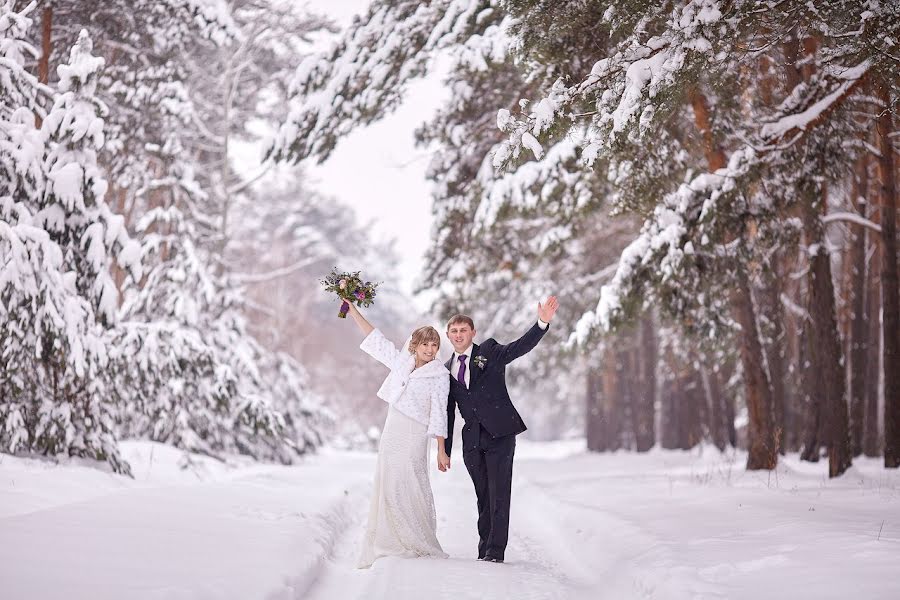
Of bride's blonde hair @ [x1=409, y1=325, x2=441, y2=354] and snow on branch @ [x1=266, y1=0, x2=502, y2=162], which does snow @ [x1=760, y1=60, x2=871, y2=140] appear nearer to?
snow on branch @ [x1=266, y1=0, x2=502, y2=162]

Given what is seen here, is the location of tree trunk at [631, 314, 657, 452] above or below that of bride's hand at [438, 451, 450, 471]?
above

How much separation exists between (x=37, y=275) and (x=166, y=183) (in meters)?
6.07

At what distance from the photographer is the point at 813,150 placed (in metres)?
10.3

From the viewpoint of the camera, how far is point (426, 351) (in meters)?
6.72

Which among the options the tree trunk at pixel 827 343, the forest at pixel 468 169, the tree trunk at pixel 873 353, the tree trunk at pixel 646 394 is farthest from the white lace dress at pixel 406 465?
the tree trunk at pixel 646 394

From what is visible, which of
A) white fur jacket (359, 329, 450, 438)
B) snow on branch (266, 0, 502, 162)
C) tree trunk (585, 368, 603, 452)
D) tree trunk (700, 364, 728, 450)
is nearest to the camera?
white fur jacket (359, 329, 450, 438)

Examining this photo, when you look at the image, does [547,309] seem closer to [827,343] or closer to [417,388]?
[417,388]

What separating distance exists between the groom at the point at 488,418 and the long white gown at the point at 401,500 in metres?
0.29

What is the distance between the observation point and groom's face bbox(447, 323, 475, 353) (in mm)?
6723

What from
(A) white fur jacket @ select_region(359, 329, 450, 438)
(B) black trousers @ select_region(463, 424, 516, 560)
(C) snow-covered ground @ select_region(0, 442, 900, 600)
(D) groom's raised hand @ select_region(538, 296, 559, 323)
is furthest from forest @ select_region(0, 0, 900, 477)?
(B) black trousers @ select_region(463, 424, 516, 560)

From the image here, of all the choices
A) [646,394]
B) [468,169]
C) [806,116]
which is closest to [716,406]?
[646,394]

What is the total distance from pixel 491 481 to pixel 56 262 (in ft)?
19.7

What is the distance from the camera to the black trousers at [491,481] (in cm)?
645

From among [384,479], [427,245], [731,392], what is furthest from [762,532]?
[731,392]
